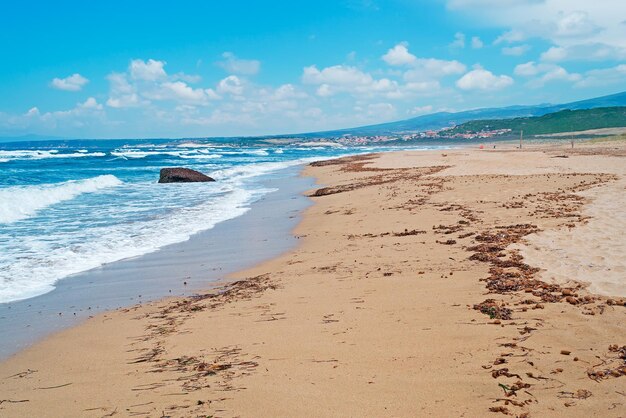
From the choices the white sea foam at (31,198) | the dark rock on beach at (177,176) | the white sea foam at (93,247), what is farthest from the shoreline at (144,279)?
the dark rock on beach at (177,176)

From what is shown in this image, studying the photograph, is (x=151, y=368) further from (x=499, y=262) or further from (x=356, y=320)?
(x=499, y=262)

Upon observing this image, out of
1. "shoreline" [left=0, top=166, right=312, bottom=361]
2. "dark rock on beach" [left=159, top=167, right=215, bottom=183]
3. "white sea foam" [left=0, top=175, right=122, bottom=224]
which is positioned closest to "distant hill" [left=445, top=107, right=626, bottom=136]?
"dark rock on beach" [left=159, top=167, right=215, bottom=183]

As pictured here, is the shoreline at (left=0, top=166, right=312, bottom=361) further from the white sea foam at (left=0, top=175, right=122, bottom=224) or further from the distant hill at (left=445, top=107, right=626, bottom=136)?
the distant hill at (left=445, top=107, right=626, bottom=136)

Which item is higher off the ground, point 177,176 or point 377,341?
point 177,176

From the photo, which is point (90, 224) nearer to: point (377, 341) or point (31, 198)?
point (31, 198)

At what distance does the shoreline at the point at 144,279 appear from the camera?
254 inches

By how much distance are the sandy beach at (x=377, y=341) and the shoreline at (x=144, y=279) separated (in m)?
0.44

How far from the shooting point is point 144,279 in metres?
8.59

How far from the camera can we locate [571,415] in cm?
310

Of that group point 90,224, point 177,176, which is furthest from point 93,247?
point 177,176

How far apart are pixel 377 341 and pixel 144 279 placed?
18.1ft

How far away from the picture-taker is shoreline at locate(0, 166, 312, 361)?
21.1ft

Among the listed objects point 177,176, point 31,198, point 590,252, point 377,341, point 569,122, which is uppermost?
point 569,122

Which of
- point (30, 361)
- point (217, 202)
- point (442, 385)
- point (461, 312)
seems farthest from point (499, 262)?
point (217, 202)
